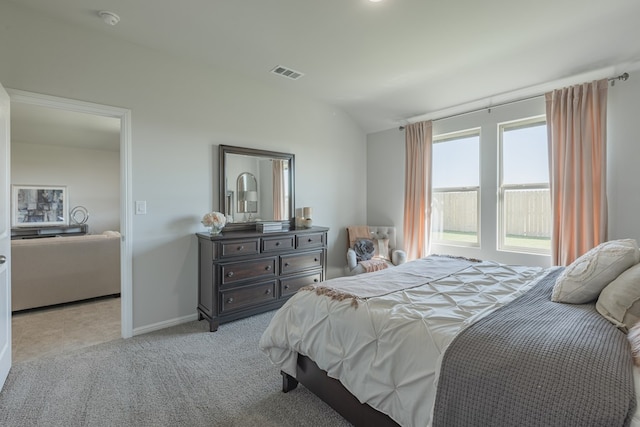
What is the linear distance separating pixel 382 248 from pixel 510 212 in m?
1.67

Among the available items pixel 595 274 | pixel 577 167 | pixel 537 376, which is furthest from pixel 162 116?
pixel 577 167

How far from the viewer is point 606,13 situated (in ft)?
7.46

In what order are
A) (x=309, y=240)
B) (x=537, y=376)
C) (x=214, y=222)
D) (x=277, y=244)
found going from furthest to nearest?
(x=309, y=240) → (x=277, y=244) → (x=214, y=222) → (x=537, y=376)

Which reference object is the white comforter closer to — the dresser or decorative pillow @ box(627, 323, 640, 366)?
decorative pillow @ box(627, 323, 640, 366)


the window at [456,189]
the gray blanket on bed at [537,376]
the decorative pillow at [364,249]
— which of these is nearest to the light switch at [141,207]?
the decorative pillow at [364,249]

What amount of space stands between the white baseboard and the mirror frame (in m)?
1.02

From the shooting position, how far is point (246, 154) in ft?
11.5

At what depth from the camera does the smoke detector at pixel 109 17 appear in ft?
7.62

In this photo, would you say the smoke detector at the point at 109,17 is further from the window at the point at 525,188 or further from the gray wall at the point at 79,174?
the gray wall at the point at 79,174

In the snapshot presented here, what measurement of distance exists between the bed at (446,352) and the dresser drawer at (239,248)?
125 cm

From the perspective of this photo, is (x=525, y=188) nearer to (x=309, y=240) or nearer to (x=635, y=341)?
(x=309, y=240)

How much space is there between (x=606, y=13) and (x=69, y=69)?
14.1ft

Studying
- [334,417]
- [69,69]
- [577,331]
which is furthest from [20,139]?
[577,331]

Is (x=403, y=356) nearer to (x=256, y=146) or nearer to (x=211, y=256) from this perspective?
(x=211, y=256)
